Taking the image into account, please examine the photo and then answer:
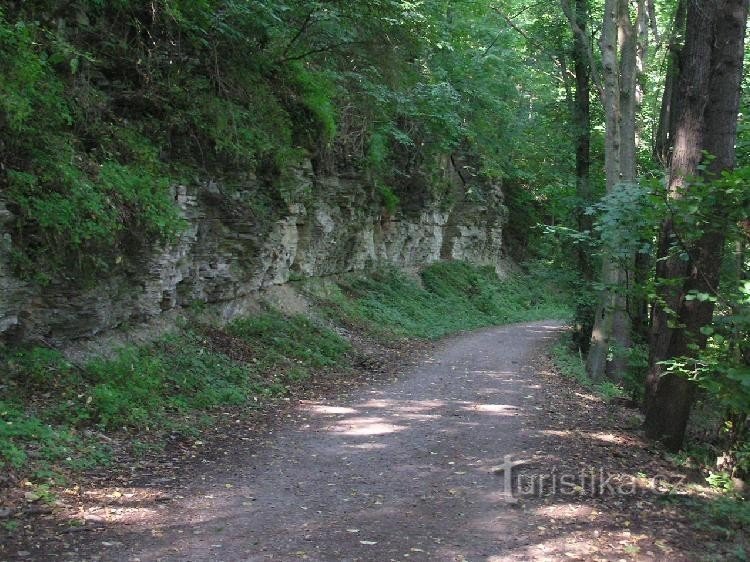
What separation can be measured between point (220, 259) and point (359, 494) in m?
6.40

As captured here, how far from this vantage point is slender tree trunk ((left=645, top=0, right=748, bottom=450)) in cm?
674

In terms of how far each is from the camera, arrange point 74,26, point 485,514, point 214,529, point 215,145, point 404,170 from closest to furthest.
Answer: point 214,529 < point 485,514 < point 74,26 < point 215,145 < point 404,170

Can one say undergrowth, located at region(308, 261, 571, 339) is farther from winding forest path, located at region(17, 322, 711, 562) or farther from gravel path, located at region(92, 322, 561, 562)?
winding forest path, located at region(17, 322, 711, 562)

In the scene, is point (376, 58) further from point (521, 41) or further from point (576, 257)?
point (521, 41)

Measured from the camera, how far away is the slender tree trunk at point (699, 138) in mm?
6738

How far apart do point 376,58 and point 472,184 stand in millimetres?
17212

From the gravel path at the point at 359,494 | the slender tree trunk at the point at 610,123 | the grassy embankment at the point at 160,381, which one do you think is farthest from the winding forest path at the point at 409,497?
the slender tree trunk at the point at 610,123

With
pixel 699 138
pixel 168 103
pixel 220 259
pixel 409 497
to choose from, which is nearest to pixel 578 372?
pixel 699 138

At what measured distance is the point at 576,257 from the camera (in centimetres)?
1753

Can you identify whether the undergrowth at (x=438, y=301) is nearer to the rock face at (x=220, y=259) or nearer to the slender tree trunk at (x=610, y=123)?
the rock face at (x=220, y=259)

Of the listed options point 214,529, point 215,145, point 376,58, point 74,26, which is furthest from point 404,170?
point 214,529

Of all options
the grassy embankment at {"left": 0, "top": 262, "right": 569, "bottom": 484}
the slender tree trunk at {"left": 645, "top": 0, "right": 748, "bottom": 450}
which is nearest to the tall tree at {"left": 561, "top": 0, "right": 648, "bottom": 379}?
the slender tree trunk at {"left": 645, "top": 0, "right": 748, "bottom": 450}

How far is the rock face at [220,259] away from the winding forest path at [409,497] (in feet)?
8.26

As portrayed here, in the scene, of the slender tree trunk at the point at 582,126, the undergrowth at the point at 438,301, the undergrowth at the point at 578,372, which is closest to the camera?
→ the undergrowth at the point at 578,372
